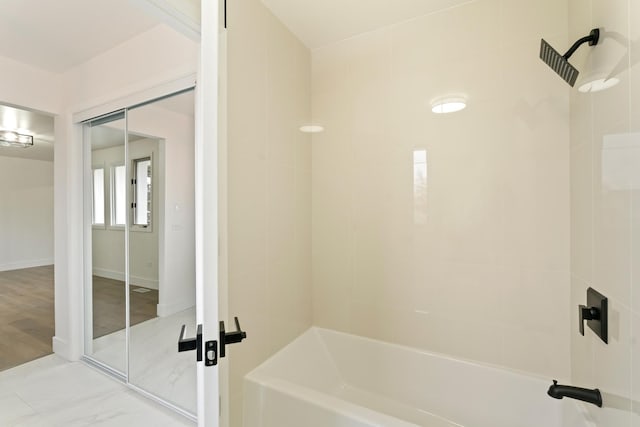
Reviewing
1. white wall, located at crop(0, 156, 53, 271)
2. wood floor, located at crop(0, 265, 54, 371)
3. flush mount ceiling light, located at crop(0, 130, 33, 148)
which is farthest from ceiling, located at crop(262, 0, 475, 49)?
white wall, located at crop(0, 156, 53, 271)

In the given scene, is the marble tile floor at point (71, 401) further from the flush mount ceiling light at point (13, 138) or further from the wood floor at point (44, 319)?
the flush mount ceiling light at point (13, 138)

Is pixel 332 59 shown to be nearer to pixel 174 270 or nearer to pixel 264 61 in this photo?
pixel 264 61

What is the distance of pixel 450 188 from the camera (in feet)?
5.17

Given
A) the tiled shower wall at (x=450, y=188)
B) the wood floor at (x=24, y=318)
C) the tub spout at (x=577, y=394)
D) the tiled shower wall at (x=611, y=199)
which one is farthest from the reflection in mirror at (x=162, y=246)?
the tiled shower wall at (x=611, y=199)

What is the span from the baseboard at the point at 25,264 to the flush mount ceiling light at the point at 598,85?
355 inches

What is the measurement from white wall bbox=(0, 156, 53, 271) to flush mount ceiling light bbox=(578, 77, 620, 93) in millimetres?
8721

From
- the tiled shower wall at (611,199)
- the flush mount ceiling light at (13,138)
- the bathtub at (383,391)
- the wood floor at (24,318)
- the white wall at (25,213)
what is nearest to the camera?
the tiled shower wall at (611,199)

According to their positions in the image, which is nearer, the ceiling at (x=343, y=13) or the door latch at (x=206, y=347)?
the door latch at (x=206, y=347)

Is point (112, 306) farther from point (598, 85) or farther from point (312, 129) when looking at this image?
point (598, 85)

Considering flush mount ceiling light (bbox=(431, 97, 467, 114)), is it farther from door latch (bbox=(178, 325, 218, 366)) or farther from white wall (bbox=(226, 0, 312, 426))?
door latch (bbox=(178, 325, 218, 366))

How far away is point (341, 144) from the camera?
6.21 feet

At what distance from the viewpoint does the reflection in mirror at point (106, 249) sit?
7.72 ft

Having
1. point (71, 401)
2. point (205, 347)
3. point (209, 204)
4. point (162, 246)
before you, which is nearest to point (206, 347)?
point (205, 347)

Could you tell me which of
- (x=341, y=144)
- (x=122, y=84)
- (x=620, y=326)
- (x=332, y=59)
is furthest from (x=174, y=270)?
(x=620, y=326)
